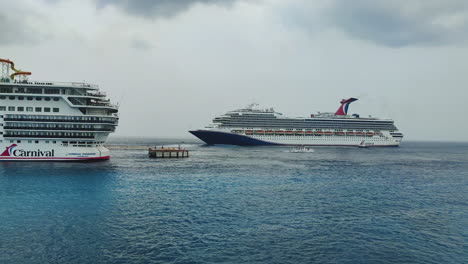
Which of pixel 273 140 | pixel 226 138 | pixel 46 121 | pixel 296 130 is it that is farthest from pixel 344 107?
pixel 46 121

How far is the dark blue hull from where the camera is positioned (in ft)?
423

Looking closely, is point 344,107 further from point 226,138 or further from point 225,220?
point 225,220

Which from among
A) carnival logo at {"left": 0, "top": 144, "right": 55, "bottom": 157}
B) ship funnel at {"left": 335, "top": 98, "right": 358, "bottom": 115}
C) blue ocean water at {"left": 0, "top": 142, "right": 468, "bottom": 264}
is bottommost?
blue ocean water at {"left": 0, "top": 142, "right": 468, "bottom": 264}

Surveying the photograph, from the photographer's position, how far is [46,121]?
190ft

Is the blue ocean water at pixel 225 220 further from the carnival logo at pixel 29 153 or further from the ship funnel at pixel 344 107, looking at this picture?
the ship funnel at pixel 344 107

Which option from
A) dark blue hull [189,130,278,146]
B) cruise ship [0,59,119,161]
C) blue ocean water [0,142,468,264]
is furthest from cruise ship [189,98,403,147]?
blue ocean water [0,142,468,264]

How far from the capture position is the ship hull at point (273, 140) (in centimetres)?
13000

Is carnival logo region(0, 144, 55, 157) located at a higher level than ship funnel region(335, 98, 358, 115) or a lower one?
lower

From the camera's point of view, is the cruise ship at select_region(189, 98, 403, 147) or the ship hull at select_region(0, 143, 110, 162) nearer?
the ship hull at select_region(0, 143, 110, 162)

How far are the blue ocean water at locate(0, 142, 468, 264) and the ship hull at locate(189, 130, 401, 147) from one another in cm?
8159

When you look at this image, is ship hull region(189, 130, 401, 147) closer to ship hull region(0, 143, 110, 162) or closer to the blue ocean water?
ship hull region(0, 143, 110, 162)

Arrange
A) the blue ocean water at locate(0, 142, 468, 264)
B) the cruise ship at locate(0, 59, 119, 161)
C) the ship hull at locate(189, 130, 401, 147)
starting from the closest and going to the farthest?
the blue ocean water at locate(0, 142, 468, 264) < the cruise ship at locate(0, 59, 119, 161) < the ship hull at locate(189, 130, 401, 147)

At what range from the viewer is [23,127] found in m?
57.1

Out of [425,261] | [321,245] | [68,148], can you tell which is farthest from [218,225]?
[68,148]
